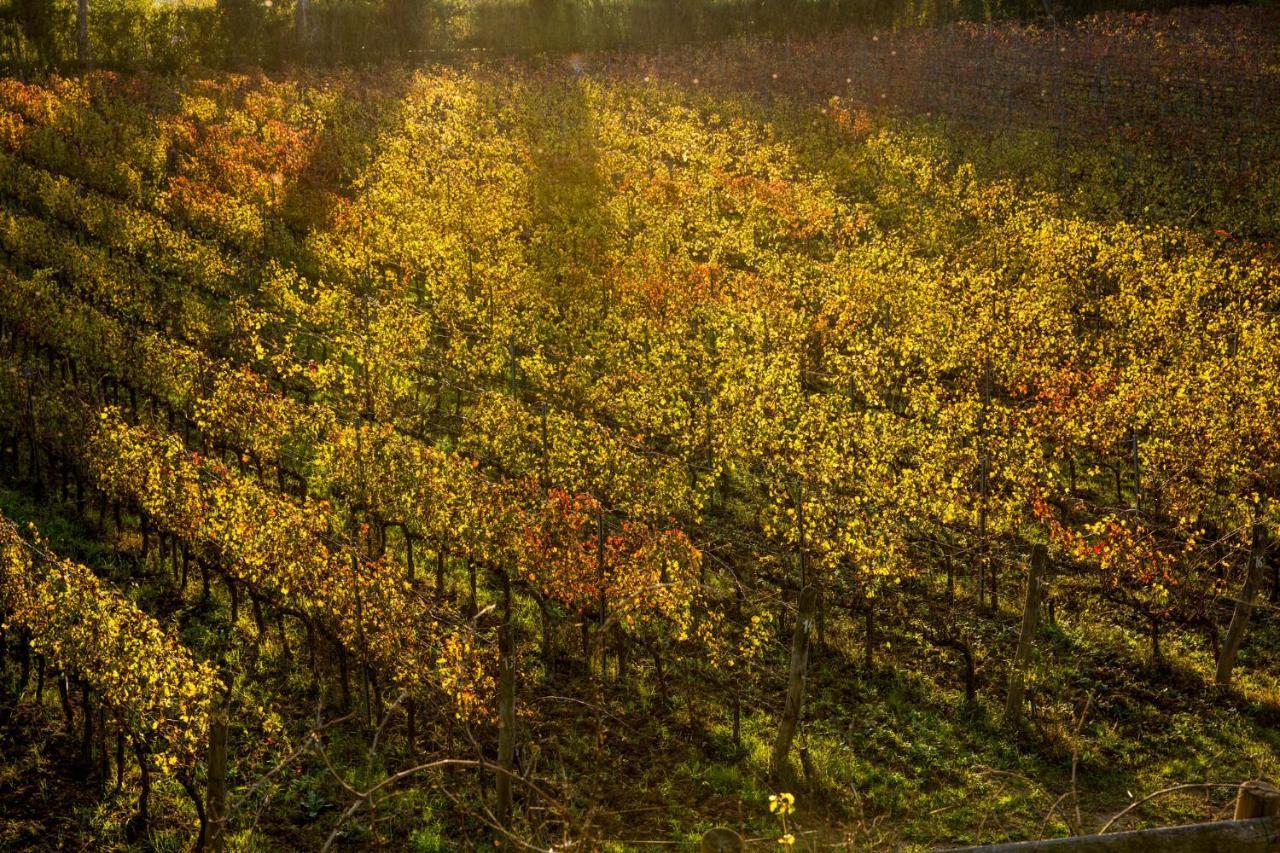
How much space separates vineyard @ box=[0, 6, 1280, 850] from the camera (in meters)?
17.3

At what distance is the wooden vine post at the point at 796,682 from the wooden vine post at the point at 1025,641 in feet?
16.9

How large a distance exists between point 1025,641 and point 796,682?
558cm

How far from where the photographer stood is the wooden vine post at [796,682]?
58.6ft

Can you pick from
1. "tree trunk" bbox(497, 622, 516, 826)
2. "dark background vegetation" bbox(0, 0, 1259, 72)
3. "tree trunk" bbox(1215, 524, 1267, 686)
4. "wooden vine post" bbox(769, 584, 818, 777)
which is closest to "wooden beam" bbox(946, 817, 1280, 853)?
"tree trunk" bbox(497, 622, 516, 826)

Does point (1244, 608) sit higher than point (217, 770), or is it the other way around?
point (217, 770)

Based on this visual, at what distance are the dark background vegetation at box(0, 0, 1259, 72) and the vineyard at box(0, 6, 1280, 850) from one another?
1820 cm

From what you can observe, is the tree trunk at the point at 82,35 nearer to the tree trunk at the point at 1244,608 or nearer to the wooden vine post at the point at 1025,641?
the wooden vine post at the point at 1025,641

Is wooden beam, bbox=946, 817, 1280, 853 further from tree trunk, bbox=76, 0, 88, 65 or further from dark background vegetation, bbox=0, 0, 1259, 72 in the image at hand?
tree trunk, bbox=76, 0, 88, 65

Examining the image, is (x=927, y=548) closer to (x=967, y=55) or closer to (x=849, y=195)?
(x=849, y=195)

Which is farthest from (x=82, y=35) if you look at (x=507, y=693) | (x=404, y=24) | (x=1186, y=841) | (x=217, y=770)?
(x=1186, y=841)

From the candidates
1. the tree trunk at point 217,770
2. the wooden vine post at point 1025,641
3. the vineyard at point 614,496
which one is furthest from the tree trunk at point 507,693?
the wooden vine post at point 1025,641

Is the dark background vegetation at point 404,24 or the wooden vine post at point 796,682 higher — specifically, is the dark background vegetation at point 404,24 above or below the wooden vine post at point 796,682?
above

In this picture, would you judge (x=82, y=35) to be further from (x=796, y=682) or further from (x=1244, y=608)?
(x=1244, y=608)

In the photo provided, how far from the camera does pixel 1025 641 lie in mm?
20406
